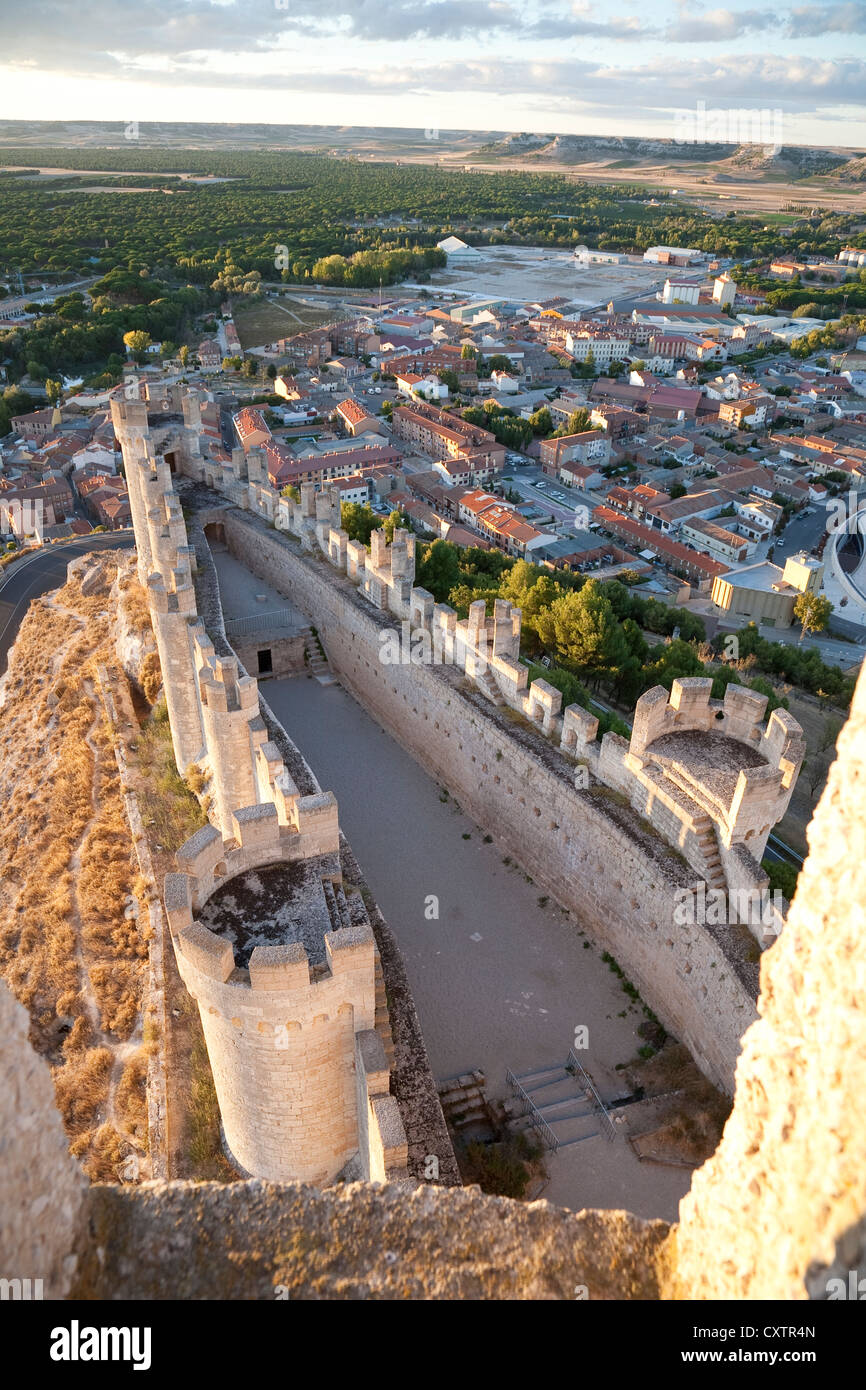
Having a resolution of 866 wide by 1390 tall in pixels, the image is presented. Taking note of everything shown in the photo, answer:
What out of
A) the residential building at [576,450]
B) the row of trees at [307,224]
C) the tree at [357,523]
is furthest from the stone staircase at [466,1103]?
the row of trees at [307,224]

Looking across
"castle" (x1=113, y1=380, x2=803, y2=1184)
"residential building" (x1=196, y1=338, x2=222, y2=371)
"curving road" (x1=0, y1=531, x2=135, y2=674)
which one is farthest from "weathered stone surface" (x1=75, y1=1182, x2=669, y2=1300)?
"residential building" (x1=196, y1=338, x2=222, y2=371)

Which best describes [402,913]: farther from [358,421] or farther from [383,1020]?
[358,421]

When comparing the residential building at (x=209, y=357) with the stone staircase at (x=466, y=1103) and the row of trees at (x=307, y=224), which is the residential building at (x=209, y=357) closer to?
the row of trees at (x=307, y=224)

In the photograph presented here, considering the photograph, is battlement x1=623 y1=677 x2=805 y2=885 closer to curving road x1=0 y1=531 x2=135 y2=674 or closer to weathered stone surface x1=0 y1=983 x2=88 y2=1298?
weathered stone surface x1=0 y1=983 x2=88 y2=1298

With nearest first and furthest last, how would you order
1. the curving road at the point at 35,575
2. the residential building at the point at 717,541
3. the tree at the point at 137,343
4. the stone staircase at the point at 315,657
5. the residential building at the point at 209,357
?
1. the stone staircase at the point at 315,657
2. the curving road at the point at 35,575
3. the residential building at the point at 717,541
4. the tree at the point at 137,343
5. the residential building at the point at 209,357

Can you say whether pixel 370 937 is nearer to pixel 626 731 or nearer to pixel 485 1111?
pixel 485 1111
